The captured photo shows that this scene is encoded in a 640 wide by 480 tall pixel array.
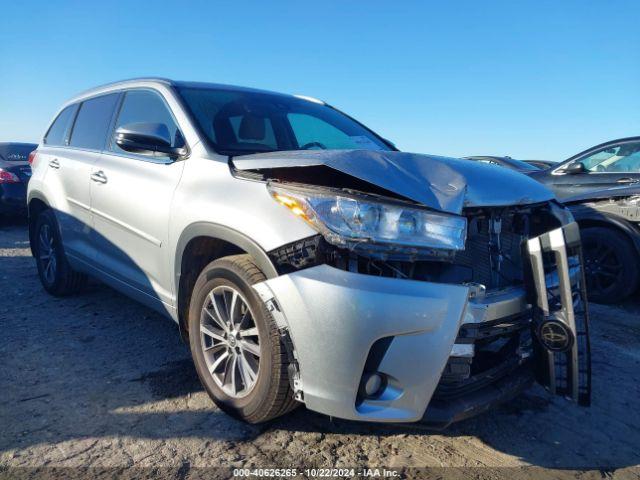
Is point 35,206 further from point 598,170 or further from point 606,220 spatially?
point 598,170

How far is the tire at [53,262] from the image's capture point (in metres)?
4.52

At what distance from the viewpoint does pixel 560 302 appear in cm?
219

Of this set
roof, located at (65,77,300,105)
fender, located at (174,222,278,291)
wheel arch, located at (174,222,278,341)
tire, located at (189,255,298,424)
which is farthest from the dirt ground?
roof, located at (65,77,300,105)

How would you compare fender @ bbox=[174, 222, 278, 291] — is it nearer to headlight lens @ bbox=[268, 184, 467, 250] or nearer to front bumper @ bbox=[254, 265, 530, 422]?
front bumper @ bbox=[254, 265, 530, 422]

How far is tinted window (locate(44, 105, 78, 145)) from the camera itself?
468 centimetres

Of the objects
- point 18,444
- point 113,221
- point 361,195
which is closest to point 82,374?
point 18,444

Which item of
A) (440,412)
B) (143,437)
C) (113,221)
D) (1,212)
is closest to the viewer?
(440,412)

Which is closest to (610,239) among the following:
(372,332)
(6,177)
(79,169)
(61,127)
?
(372,332)

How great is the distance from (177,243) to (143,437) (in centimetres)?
100

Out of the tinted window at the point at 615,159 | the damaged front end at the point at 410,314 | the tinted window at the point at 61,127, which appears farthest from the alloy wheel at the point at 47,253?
the tinted window at the point at 615,159

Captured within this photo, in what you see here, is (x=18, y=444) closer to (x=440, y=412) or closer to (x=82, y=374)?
(x=82, y=374)

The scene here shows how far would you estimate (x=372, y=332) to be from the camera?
1.93 m

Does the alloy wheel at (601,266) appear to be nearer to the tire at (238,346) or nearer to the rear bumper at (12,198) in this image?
the tire at (238,346)

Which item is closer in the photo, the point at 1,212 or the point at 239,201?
the point at 239,201
